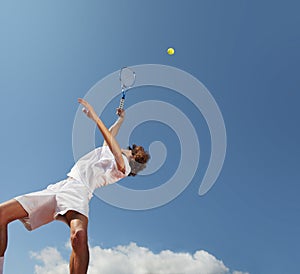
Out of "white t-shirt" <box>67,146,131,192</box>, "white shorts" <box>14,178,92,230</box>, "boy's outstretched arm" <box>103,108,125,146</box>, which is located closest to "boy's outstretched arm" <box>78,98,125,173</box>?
"white t-shirt" <box>67,146,131,192</box>

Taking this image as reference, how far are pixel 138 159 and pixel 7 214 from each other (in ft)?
7.83

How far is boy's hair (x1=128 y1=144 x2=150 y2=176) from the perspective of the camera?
7219 millimetres

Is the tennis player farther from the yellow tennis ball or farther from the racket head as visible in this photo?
the yellow tennis ball

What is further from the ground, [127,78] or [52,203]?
[127,78]

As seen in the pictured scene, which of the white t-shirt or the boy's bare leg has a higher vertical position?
the white t-shirt

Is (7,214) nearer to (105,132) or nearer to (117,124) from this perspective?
(105,132)

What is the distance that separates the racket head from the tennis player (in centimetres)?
196

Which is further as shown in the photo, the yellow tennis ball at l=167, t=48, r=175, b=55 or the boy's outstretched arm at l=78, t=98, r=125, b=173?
the yellow tennis ball at l=167, t=48, r=175, b=55

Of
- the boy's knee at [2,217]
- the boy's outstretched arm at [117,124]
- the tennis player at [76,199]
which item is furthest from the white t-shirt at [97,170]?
the boy's knee at [2,217]

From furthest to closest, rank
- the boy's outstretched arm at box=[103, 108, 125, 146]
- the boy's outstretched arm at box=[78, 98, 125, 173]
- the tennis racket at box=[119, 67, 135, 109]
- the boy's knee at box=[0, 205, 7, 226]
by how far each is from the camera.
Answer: the tennis racket at box=[119, 67, 135, 109] → the boy's outstretched arm at box=[103, 108, 125, 146] → the boy's outstretched arm at box=[78, 98, 125, 173] → the boy's knee at box=[0, 205, 7, 226]

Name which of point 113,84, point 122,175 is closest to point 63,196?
point 122,175

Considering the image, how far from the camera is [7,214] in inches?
227

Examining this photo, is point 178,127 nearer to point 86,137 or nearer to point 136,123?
point 136,123

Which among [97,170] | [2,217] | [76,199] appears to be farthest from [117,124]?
[2,217]
